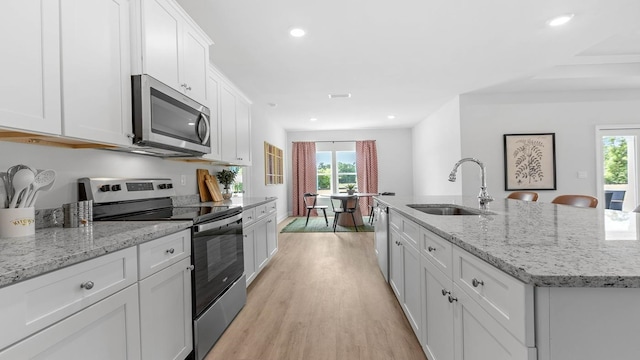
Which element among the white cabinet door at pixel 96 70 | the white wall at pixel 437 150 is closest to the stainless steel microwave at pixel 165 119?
the white cabinet door at pixel 96 70

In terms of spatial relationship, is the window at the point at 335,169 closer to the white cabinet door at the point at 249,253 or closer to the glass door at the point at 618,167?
the glass door at the point at 618,167

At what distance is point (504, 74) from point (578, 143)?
2.16m

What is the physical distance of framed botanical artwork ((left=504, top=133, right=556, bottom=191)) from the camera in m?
4.93

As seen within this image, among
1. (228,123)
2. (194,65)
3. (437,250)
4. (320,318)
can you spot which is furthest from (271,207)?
(437,250)

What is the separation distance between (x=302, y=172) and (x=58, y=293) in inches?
292

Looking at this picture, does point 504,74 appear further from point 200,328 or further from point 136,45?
point 200,328

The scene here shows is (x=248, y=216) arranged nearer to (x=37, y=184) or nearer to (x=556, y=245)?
(x=37, y=184)

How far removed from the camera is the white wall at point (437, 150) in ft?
17.3

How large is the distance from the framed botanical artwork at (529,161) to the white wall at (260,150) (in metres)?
4.37

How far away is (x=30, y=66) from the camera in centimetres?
111

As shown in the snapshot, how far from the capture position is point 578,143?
4914 mm

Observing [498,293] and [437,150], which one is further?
[437,150]

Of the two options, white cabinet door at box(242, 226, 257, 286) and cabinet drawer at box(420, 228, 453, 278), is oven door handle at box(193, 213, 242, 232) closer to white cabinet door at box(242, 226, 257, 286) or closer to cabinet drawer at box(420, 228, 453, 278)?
white cabinet door at box(242, 226, 257, 286)

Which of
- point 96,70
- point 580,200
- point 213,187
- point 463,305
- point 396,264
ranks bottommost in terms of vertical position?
point 396,264
